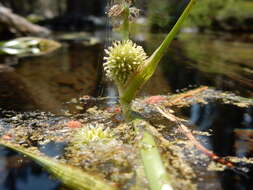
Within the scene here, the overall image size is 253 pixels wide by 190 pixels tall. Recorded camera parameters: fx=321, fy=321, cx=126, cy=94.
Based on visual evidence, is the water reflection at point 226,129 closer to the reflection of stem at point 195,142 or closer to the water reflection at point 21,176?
the reflection of stem at point 195,142

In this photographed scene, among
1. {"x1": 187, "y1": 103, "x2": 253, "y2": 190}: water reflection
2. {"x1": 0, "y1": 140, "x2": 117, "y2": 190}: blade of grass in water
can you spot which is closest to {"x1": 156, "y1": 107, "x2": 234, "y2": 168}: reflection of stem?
{"x1": 187, "y1": 103, "x2": 253, "y2": 190}: water reflection

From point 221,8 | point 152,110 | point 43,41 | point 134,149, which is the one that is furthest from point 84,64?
point 221,8

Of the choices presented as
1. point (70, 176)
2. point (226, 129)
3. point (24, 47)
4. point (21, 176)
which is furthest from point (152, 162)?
point (24, 47)

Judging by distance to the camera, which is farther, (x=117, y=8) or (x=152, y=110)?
(x=152, y=110)

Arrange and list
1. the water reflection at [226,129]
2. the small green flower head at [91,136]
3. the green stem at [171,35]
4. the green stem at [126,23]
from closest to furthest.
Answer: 1. the water reflection at [226,129]
2. the small green flower head at [91,136]
3. the green stem at [171,35]
4. the green stem at [126,23]

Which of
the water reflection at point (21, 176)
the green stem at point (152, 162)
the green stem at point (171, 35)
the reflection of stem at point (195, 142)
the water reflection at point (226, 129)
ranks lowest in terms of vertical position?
the water reflection at point (21, 176)

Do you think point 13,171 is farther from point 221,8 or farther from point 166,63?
point 221,8

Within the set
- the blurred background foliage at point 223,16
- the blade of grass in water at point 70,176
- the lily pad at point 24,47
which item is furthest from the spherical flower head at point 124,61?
the blurred background foliage at point 223,16

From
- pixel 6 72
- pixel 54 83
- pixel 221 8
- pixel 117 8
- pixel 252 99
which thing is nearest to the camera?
pixel 117 8
